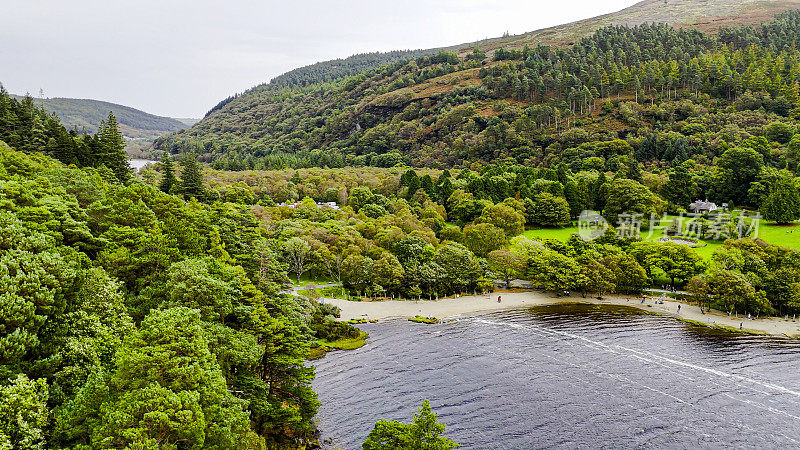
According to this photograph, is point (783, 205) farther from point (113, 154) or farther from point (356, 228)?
point (113, 154)

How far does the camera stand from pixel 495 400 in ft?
121

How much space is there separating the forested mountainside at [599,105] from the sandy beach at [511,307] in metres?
65.8

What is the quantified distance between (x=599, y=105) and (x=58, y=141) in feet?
451

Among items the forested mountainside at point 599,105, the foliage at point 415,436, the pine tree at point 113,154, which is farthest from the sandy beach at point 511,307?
the forested mountainside at point 599,105

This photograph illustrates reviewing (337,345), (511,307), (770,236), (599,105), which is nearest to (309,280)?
(337,345)

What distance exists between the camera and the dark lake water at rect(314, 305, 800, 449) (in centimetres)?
3225

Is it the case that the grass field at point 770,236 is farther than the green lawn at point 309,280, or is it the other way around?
the grass field at point 770,236

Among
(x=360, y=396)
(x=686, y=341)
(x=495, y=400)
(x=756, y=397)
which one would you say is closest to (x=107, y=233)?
(x=360, y=396)

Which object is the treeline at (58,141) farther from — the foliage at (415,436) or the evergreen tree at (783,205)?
the evergreen tree at (783,205)

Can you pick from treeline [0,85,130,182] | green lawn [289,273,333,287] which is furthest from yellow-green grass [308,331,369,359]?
treeline [0,85,130,182]

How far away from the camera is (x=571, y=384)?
39125 millimetres

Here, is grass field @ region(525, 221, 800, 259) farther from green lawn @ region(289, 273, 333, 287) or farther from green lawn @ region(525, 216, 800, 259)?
green lawn @ region(289, 273, 333, 287)

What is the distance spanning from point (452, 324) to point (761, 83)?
127411mm

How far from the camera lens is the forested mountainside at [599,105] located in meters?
121
